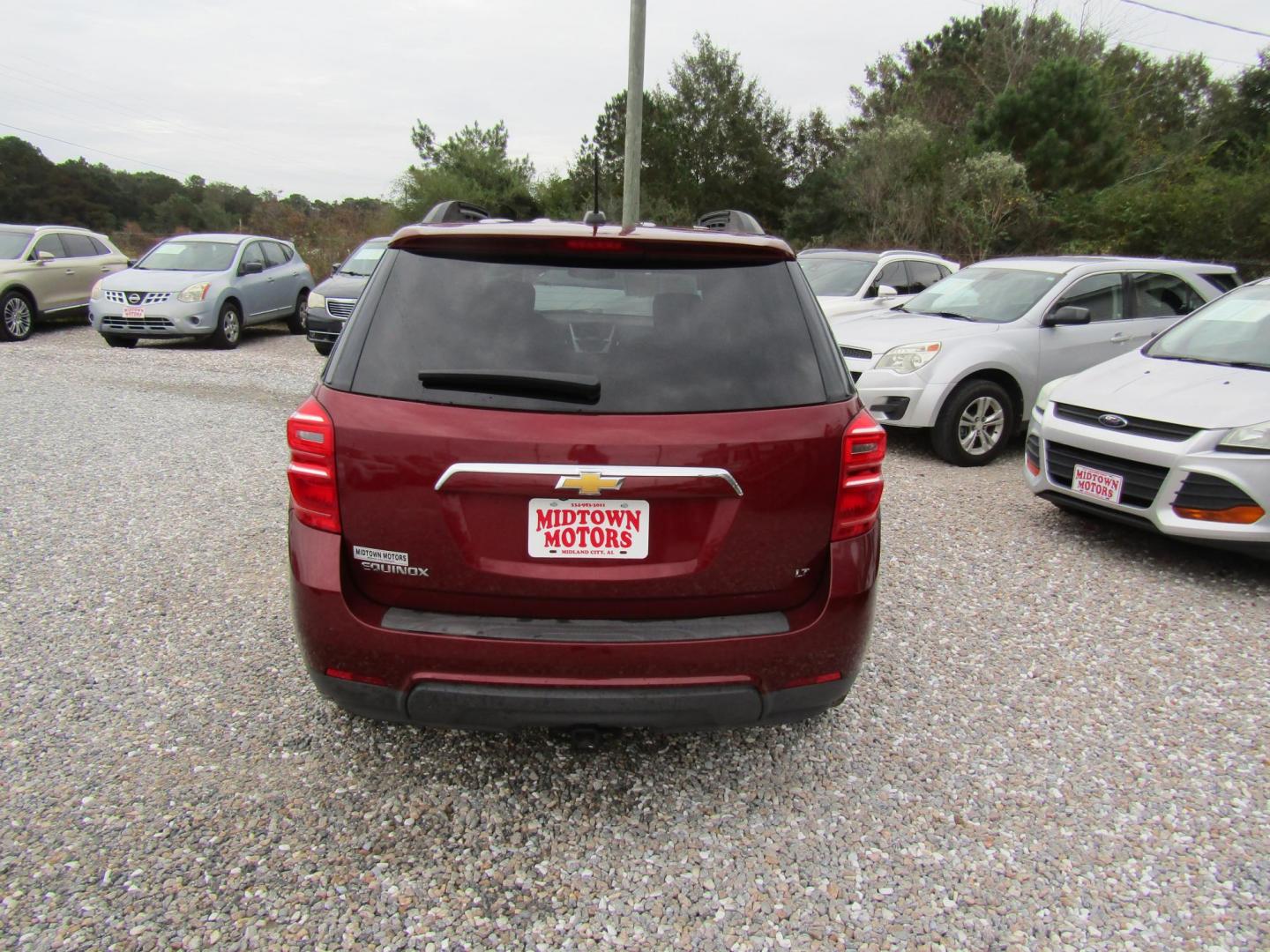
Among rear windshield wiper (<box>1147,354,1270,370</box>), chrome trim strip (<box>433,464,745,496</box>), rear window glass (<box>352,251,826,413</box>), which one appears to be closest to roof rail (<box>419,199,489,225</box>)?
rear window glass (<box>352,251,826,413</box>)

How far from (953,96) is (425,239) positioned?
39467mm

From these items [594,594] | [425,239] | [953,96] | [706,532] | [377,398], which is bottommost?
[594,594]

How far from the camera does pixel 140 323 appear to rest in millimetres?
12195

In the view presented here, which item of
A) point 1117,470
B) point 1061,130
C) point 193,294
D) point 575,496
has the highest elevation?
point 1061,130

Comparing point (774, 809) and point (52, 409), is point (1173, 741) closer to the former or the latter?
point (774, 809)

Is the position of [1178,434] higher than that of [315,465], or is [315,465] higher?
[315,465]

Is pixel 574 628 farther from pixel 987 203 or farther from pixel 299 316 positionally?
pixel 987 203

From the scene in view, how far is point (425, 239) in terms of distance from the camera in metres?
2.43

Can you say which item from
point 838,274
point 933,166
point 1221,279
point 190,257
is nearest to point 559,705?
point 1221,279

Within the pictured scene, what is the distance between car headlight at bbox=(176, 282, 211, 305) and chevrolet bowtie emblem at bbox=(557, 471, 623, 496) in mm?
12183

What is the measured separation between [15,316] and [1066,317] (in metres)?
14.6

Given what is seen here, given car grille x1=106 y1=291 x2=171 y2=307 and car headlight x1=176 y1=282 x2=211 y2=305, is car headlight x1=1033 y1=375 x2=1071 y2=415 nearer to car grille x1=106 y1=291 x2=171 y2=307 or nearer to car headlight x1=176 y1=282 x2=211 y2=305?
car headlight x1=176 y1=282 x2=211 y2=305

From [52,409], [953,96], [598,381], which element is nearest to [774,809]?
[598,381]

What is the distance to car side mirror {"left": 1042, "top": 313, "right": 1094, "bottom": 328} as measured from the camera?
6984 mm
